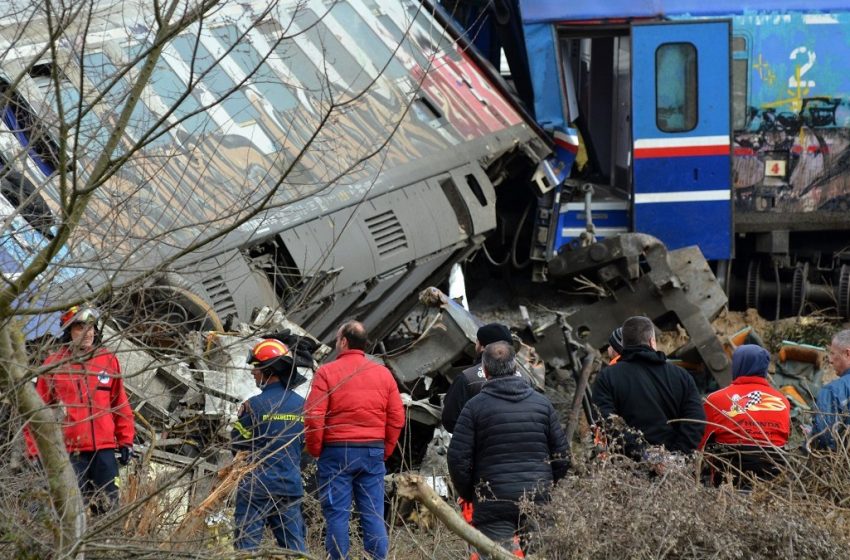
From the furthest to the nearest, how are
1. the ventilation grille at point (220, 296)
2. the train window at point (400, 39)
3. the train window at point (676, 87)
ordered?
the train window at point (676, 87), the train window at point (400, 39), the ventilation grille at point (220, 296)

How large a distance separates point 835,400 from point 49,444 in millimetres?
3349

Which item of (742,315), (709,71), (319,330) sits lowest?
(742,315)

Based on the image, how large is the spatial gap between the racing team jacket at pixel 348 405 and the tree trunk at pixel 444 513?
4.73 feet

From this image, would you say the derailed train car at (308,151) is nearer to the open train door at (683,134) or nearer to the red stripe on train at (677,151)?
the red stripe on train at (677,151)

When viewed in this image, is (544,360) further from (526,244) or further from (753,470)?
(753,470)

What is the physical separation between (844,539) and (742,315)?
266 inches

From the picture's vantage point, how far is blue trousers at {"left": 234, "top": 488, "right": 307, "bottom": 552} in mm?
6270

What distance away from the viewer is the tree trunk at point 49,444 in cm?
504

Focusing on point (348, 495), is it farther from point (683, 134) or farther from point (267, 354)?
point (683, 134)

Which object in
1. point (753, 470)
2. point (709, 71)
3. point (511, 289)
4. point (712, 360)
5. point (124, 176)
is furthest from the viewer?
point (511, 289)

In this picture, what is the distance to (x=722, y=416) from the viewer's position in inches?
261

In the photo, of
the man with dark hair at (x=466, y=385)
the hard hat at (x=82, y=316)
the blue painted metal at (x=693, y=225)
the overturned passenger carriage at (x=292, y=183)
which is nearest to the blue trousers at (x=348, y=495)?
the man with dark hair at (x=466, y=385)

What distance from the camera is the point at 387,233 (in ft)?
30.9

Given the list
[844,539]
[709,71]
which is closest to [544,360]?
[709,71]
